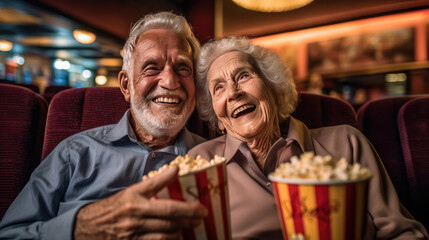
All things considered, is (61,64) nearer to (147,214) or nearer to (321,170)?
(147,214)

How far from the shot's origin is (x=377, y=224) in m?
0.97

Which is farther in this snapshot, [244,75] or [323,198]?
[244,75]

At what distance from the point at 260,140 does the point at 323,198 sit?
70cm

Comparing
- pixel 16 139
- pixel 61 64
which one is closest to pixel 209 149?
pixel 16 139

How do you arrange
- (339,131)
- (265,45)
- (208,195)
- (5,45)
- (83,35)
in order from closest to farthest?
(208,195)
(339,131)
(265,45)
(83,35)
(5,45)

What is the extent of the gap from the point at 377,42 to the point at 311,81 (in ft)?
4.94

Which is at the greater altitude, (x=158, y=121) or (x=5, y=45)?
(x=5, y=45)

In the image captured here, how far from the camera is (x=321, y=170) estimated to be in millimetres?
615

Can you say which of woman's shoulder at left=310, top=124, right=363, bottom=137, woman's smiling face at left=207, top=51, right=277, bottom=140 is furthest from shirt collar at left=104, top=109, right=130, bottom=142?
woman's shoulder at left=310, top=124, right=363, bottom=137

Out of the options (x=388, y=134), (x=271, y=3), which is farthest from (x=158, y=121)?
(x=271, y=3)

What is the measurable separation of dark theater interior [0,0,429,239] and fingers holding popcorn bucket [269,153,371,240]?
0.43 meters

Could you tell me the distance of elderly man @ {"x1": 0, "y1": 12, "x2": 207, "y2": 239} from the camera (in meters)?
1.02

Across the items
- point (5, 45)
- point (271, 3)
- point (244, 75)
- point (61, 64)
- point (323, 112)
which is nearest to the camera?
point (244, 75)

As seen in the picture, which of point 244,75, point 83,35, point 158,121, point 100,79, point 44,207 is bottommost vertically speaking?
point 44,207
